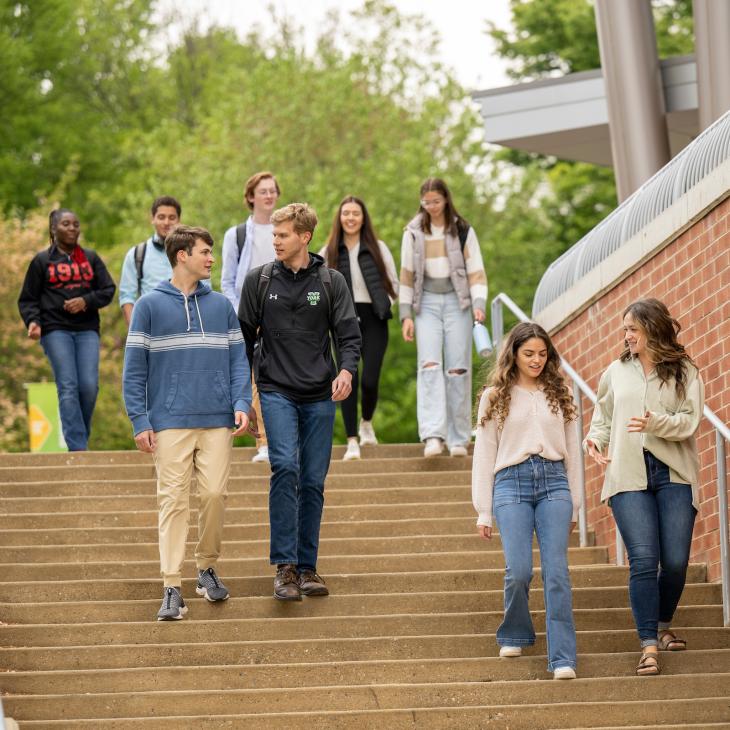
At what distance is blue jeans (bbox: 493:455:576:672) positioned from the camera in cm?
759

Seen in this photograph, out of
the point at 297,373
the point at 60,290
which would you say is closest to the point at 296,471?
the point at 297,373

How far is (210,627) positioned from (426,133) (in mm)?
28258

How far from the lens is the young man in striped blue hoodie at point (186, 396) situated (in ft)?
27.5

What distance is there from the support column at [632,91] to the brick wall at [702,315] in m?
4.39

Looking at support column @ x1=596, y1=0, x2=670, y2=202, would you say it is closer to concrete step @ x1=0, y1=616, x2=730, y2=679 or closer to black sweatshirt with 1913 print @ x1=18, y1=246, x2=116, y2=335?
black sweatshirt with 1913 print @ x1=18, y1=246, x2=116, y2=335

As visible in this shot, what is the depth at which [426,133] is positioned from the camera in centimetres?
3569

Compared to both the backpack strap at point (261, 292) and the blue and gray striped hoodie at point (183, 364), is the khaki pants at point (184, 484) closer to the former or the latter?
the blue and gray striped hoodie at point (183, 364)

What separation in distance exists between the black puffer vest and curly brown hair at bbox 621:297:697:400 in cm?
401

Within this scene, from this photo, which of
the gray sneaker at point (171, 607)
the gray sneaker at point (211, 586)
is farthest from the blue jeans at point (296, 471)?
the gray sneaker at point (171, 607)

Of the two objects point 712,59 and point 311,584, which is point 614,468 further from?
point 712,59

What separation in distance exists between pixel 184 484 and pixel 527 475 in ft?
5.92

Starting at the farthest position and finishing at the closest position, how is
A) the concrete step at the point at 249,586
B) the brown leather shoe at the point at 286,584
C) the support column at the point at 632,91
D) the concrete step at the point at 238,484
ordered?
1. the support column at the point at 632,91
2. the concrete step at the point at 238,484
3. the concrete step at the point at 249,586
4. the brown leather shoe at the point at 286,584

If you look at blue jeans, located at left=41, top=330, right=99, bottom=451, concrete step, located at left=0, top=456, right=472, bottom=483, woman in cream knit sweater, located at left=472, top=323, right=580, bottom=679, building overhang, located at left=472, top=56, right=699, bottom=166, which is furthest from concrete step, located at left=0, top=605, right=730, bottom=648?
building overhang, located at left=472, top=56, right=699, bottom=166

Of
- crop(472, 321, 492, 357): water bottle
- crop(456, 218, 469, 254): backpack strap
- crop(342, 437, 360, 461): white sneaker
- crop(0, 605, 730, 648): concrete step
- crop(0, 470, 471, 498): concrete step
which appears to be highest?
crop(456, 218, 469, 254): backpack strap
